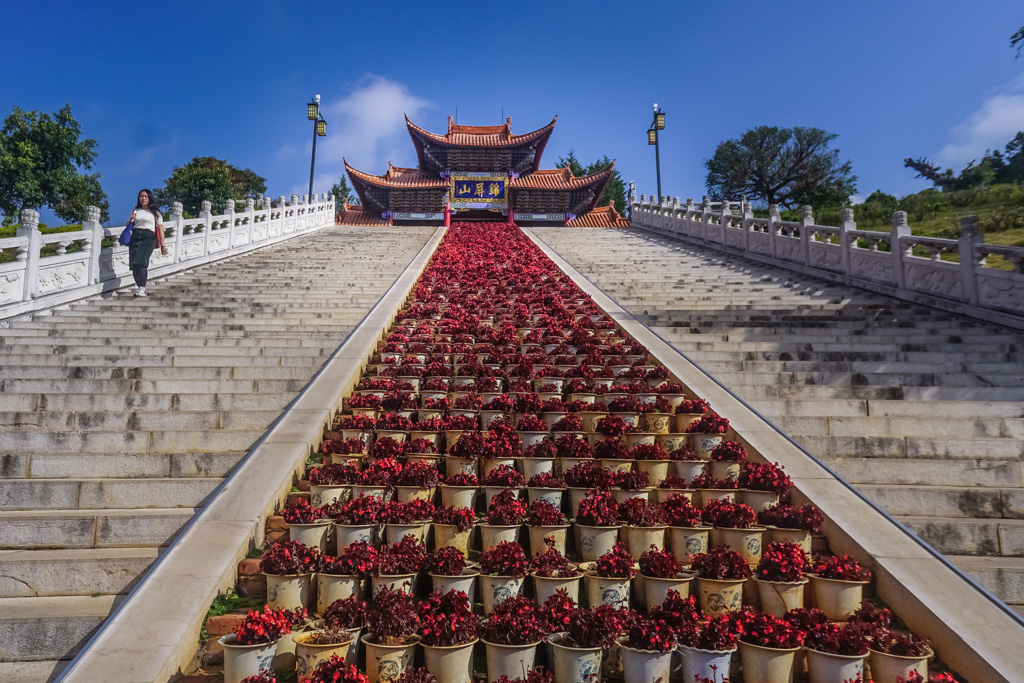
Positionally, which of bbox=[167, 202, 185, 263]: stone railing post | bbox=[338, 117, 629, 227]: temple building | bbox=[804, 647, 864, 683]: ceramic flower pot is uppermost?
bbox=[338, 117, 629, 227]: temple building

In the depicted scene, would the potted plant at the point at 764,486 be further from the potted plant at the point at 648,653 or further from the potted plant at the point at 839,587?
the potted plant at the point at 648,653

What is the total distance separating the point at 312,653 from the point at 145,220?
10224 mm

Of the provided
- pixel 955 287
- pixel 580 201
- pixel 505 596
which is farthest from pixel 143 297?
pixel 580 201

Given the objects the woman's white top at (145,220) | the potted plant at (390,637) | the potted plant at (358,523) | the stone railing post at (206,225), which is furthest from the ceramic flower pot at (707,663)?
the stone railing post at (206,225)

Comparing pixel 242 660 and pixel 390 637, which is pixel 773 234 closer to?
pixel 390 637

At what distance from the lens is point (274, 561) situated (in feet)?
11.0

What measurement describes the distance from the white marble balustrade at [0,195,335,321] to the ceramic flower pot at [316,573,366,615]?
828cm

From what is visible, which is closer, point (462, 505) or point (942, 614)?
point (942, 614)

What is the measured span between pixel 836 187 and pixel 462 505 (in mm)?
43942

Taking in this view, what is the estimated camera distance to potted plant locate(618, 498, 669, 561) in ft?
12.5

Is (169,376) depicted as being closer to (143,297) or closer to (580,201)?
(143,297)

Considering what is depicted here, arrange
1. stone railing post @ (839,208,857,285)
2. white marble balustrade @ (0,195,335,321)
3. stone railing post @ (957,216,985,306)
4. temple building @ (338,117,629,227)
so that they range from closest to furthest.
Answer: white marble balustrade @ (0,195,335,321) < stone railing post @ (957,216,985,306) < stone railing post @ (839,208,857,285) < temple building @ (338,117,629,227)

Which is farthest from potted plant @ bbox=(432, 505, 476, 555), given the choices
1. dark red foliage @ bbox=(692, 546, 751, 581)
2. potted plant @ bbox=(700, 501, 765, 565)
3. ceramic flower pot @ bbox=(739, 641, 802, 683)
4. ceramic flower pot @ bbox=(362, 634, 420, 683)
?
ceramic flower pot @ bbox=(739, 641, 802, 683)

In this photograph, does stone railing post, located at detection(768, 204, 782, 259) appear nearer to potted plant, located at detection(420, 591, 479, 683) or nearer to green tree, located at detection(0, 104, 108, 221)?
potted plant, located at detection(420, 591, 479, 683)
